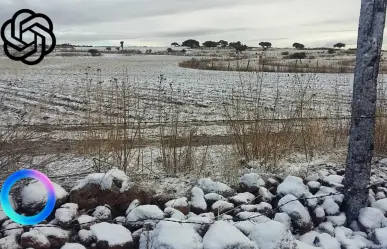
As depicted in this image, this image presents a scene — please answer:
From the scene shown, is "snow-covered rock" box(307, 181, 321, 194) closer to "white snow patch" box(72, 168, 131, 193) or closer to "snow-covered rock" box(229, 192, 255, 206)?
"snow-covered rock" box(229, 192, 255, 206)

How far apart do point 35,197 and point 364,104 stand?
2929mm

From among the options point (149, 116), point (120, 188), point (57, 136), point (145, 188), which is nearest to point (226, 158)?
point (145, 188)

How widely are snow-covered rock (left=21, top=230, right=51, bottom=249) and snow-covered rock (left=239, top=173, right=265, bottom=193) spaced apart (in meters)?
1.93

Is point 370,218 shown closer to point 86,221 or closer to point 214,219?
point 214,219

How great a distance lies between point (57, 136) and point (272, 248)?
15.9ft

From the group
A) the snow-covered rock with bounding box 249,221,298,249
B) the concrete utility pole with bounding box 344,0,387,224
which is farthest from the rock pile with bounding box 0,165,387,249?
the concrete utility pole with bounding box 344,0,387,224

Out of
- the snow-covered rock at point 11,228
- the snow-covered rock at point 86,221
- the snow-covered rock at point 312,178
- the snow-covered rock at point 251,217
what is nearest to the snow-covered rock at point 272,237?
the snow-covered rock at point 251,217

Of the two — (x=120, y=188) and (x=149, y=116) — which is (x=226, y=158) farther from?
(x=149, y=116)

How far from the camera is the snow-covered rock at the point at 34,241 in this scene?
2.76 m

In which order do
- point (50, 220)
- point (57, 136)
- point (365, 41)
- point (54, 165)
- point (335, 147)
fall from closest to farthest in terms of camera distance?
point (50, 220) → point (365, 41) → point (54, 165) → point (335, 147) → point (57, 136)

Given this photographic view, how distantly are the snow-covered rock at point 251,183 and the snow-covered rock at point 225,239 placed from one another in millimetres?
1049

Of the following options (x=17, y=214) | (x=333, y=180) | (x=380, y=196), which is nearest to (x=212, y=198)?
(x=333, y=180)

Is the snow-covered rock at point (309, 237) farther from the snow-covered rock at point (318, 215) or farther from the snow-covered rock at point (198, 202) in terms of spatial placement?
the snow-covered rock at point (198, 202)

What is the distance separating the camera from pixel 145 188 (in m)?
3.89
